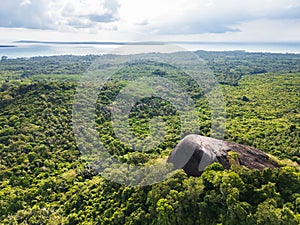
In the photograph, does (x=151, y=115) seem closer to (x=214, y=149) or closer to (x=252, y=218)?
(x=214, y=149)

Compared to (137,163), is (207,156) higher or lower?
higher

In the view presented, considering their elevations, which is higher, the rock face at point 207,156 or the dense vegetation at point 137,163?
the rock face at point 207,156

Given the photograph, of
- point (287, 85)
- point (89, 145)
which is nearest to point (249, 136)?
point (89, 145)

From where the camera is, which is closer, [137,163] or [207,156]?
[207,156]

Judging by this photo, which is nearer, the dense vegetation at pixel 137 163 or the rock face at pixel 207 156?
the dense vegetation at pixel 137 163
